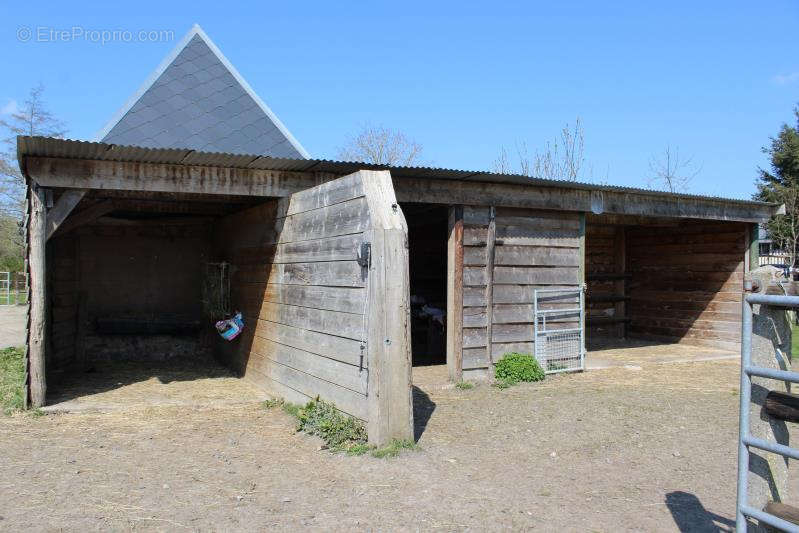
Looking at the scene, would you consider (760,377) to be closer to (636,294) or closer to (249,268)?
(249,268)

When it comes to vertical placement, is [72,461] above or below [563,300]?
below

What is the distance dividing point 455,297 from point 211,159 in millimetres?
3614

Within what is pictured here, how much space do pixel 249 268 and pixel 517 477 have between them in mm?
5535

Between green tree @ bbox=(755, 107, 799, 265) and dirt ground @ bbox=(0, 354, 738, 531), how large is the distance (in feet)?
62.9

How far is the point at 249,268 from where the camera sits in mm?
8945

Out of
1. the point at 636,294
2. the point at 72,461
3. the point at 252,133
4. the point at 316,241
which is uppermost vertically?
the point at 252,133

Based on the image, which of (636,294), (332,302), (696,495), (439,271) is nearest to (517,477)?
(696,495)

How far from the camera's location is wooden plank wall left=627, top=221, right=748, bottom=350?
12.0 metres

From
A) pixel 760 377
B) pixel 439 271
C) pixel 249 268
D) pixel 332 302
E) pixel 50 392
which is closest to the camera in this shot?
pixel 760 377

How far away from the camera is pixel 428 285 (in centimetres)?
1271

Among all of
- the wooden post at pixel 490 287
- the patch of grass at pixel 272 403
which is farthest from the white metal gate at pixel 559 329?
the patch of grass at pixel 272 403

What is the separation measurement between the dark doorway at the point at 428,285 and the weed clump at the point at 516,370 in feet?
7.70

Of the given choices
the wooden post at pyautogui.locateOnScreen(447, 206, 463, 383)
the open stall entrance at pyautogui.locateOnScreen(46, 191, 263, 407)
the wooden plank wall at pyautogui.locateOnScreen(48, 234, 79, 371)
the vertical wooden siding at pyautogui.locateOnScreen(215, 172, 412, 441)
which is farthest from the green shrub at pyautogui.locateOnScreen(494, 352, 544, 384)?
the wooden plank wall at pyautogui.locateOnScreen(48, 234, 79, 371)

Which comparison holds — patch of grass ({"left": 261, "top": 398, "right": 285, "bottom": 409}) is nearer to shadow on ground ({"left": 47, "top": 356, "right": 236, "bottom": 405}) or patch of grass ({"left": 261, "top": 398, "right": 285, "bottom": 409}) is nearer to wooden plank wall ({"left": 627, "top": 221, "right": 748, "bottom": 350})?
shadow on ground ({"left": 47, "top": 356, "right": 236, "bottom": 405})
